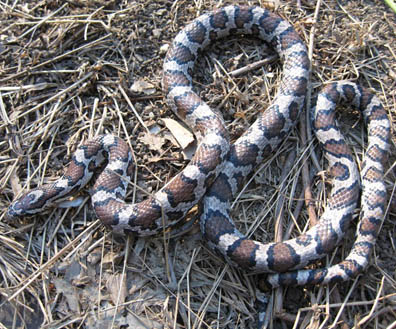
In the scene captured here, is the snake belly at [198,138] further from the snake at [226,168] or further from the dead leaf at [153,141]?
the dead leaf at [153,141]

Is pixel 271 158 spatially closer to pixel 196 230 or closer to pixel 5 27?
pixel 196 230

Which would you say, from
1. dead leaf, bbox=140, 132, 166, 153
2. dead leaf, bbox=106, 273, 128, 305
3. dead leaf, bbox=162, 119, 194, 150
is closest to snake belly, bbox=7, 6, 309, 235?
dead leaf, bbox=162, 119, 194, 150

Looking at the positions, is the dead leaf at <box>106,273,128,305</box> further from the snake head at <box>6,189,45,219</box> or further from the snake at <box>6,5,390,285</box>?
the snake head at <box>6,189,45,219</box>

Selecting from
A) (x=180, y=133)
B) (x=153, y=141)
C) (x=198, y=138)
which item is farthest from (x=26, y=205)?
(x=198, y=138)

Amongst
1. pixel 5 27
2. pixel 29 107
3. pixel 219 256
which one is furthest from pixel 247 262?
pixel 5 27

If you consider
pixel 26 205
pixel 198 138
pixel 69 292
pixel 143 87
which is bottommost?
pixel 69 292

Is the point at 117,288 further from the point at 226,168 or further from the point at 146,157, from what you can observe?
the point at 226,168
